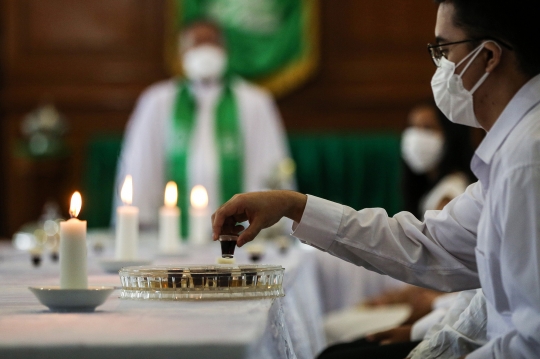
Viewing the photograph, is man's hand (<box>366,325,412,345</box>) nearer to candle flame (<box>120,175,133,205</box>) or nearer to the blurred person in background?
candle flame (<box>120,175,133,205</box>)

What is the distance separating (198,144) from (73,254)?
4803 millimetres

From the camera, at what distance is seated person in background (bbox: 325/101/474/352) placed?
3.19m

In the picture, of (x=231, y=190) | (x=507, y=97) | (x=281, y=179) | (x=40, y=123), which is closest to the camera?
(x=507, y=97)

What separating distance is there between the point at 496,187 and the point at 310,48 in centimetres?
571

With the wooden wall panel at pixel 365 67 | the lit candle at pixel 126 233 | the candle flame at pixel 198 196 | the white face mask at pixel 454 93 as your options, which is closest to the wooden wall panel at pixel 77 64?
the wooden wall panel at pixel 365 67

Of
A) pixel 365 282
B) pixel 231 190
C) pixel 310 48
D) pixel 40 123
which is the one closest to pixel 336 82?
pixel 310 48

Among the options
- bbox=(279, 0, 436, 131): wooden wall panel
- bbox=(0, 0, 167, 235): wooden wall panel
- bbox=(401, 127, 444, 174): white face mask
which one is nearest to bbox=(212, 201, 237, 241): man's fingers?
bbox=(401, 127, 444, 174): white face mask

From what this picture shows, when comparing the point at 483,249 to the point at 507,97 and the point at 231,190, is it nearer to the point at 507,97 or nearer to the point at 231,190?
the point at 507,97

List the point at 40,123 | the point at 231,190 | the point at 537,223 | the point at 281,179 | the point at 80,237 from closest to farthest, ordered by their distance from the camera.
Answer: the point at 537,223 → the point at 80,237 → the point at 281,179 → the point at 231,190 → the point at 40,123

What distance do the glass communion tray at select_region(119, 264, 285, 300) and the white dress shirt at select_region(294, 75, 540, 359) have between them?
266mm

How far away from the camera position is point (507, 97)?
1.50 m

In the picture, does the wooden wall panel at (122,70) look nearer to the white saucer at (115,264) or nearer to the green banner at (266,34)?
the green banner at (266,34)

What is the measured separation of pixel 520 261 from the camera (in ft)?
4.14

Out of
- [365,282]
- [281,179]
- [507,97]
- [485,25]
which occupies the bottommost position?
[365,282]
